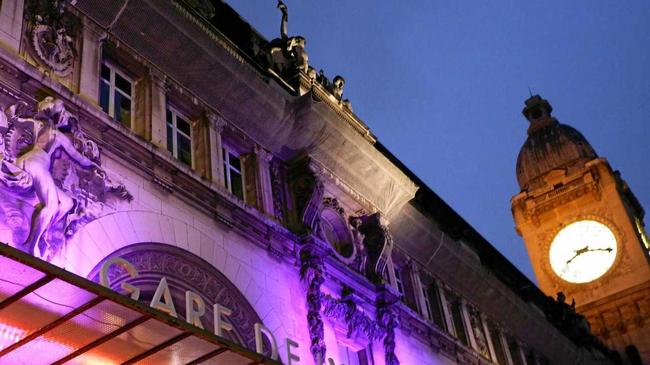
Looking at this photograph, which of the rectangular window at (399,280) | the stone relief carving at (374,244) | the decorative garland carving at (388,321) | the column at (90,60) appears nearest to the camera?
the column at (90,60)

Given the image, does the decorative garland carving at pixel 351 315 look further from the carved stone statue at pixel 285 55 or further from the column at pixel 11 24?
the column at pixel 11 24

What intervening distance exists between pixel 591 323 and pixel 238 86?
101ft

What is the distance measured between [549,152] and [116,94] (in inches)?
1465

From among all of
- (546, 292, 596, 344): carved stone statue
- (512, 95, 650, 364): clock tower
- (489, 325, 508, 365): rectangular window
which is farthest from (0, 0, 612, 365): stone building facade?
(512, 95, 650, 364): clock tower

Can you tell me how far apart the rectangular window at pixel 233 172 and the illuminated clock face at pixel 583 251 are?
99.1 feet

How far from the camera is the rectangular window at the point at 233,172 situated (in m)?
19.2

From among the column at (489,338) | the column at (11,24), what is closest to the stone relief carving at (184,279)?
the column at (11,24)

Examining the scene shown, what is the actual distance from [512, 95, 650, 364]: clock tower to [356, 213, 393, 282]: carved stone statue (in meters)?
24.4

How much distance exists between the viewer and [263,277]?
17938mm

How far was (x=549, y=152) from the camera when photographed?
49.9 meters

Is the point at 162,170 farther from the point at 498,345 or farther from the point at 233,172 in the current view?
the point at 498,345

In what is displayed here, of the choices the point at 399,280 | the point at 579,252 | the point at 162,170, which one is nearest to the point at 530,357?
the point at 399,280

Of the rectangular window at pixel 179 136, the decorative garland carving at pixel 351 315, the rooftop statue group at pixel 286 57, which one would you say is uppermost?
the rooftop statue group at pixel 286 57

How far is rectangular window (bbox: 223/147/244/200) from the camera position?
19203 millimetres
